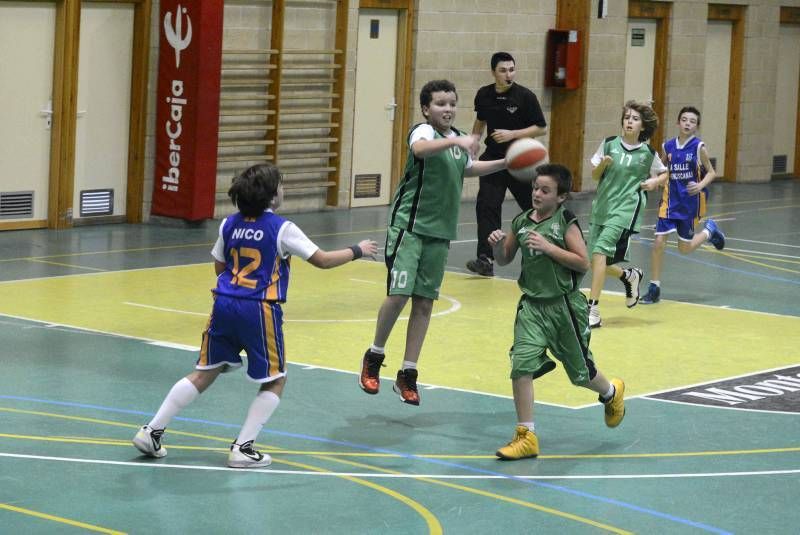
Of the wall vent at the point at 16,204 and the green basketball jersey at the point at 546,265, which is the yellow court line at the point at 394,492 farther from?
the wall vent at the point at 16,204

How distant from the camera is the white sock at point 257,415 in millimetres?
7348

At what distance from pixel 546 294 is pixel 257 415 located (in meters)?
1.65

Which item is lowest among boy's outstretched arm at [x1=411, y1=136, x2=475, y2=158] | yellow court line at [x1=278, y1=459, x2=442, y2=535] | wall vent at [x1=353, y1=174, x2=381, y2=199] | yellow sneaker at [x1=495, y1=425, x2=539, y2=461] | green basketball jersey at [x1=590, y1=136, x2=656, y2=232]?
yellow court line at [x1=278, y1=459, x2=442, y2=535]

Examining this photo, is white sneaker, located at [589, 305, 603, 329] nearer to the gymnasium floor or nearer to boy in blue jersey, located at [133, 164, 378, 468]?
the gymnasium floor

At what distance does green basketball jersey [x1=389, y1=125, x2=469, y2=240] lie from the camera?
866cm

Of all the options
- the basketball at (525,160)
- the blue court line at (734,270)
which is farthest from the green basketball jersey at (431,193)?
the blue court line at (734,270)

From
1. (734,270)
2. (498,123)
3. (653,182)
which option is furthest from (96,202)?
(653,182)

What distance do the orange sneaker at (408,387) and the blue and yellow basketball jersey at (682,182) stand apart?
17.5ft

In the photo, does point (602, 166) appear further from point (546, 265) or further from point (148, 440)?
point (148, 440)

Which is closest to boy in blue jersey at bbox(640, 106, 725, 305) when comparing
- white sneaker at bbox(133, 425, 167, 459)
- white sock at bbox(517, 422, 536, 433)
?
white sock at bbox(517, 422, 536, 433)

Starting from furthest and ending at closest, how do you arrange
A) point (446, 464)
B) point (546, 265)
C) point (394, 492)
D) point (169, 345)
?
1. point (169, 345)
2. point (546, 265)
3. point (446, 464)
4. point (394, 492)

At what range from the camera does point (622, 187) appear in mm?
11984

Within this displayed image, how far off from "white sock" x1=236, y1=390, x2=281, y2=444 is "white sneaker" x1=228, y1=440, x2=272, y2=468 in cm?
3

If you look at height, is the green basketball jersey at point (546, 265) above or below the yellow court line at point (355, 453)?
above
